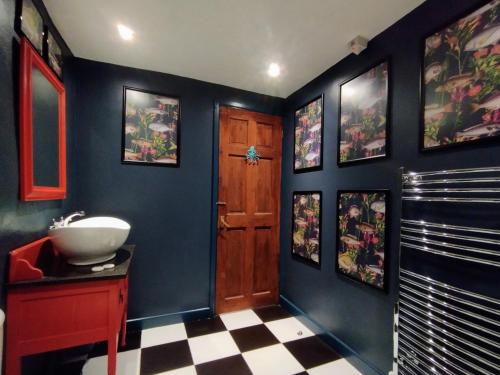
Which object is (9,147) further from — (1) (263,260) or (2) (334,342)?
(2) (334,342)

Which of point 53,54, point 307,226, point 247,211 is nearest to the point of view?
point 53,54

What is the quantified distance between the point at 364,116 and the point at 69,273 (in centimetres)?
196

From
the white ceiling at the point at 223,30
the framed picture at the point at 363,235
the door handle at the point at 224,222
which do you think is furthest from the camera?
the door handle at the point at 224,222

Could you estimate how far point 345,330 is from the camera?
5.61ft

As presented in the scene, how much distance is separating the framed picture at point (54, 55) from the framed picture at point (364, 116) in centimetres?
194

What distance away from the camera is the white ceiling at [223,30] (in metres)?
1.32

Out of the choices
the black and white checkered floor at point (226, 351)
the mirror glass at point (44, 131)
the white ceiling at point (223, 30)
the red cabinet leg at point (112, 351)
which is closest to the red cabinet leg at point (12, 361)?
the red cabinet leg at point (112, 351)

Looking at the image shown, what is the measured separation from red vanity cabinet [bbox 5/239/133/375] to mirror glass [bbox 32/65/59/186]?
50 cm

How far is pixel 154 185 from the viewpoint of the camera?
2.07 metres

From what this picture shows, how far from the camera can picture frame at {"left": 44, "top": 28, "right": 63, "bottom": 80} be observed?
1359 millimetres

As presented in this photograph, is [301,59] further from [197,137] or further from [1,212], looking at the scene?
[1,212]

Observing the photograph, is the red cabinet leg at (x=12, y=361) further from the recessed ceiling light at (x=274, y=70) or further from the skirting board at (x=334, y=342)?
the recessed ceiling light at (x=274, y=70)

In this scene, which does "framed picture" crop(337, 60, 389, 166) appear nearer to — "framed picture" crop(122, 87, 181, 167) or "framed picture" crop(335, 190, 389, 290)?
"framed picture" crop(335, 190, 389, 290)

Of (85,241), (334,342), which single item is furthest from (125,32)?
(334,342)
